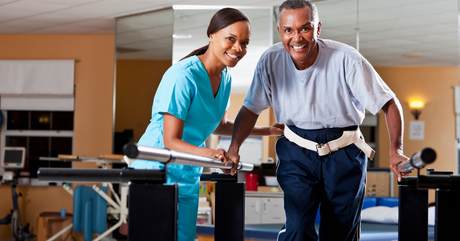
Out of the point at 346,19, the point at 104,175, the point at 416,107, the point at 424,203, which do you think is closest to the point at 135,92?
the point at 346,19

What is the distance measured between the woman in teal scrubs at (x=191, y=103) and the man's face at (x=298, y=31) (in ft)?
0.51

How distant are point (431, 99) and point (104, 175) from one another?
9081 mm

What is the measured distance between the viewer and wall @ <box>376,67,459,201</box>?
8.88 metres

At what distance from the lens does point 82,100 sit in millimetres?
7188

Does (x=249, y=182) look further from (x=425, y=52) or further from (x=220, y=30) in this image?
(x=425, y=52)

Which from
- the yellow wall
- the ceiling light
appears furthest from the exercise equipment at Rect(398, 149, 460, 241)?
the yellow wall

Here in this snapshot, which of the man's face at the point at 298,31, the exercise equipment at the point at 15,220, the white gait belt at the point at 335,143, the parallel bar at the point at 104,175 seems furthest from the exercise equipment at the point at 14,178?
the parallel bar at the point at 104,175

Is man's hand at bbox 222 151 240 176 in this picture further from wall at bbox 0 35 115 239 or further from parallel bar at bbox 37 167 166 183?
→ wall at bbox 0 35 115 239

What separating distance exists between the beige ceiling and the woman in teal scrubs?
354 cm

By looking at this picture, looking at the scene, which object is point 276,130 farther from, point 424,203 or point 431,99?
point 431,99

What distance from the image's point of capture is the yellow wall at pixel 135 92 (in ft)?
20.4

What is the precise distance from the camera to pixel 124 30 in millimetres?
6305

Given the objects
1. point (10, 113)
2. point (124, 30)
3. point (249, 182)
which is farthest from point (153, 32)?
point (10, 113)

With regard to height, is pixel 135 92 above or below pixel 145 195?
above
